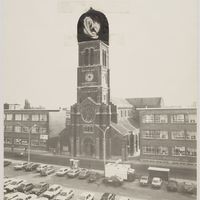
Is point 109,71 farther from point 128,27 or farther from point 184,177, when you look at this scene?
point 184,177

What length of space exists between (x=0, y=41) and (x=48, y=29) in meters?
0.43

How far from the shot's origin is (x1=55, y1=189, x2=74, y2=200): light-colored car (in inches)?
94.5

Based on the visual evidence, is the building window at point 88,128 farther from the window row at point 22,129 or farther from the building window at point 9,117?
the building window at point 9,117

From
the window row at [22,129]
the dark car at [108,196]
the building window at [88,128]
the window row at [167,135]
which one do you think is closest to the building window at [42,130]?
the window row at [22,129]

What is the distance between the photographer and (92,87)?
246 centimetres

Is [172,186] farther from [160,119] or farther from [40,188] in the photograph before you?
[40,188]

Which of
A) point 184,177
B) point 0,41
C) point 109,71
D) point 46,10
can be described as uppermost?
point 46,10

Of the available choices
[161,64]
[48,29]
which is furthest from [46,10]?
[161,64]

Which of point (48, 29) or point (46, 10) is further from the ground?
point (46, 10)

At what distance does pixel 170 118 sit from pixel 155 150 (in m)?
0.29

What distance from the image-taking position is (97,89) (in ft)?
8.06

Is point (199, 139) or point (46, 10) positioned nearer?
point (199, 139)

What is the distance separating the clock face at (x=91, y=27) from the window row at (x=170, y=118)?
80 centimetres

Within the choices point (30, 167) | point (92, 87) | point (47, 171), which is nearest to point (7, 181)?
point (30, 167)
